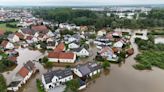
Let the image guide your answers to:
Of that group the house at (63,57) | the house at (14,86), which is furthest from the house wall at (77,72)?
the house at (14,86)

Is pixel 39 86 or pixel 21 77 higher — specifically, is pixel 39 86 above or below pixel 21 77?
below

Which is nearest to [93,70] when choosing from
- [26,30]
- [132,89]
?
[132,89]

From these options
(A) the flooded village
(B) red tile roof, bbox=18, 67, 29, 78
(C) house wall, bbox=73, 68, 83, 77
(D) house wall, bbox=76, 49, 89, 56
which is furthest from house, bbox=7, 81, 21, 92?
(D) house wall, bbox=76, 49, 89, 56

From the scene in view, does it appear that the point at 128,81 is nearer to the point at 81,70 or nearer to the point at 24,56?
the point at 81,70

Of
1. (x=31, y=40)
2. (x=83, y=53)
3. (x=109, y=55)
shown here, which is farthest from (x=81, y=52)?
(x=31, y=40)

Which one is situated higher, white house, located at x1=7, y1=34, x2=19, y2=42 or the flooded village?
white house, located at x1=7, y1=34, x2=19, y2=42

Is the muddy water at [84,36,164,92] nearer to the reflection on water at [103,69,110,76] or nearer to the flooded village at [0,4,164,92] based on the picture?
the flooded village at [0,4,164,92]
